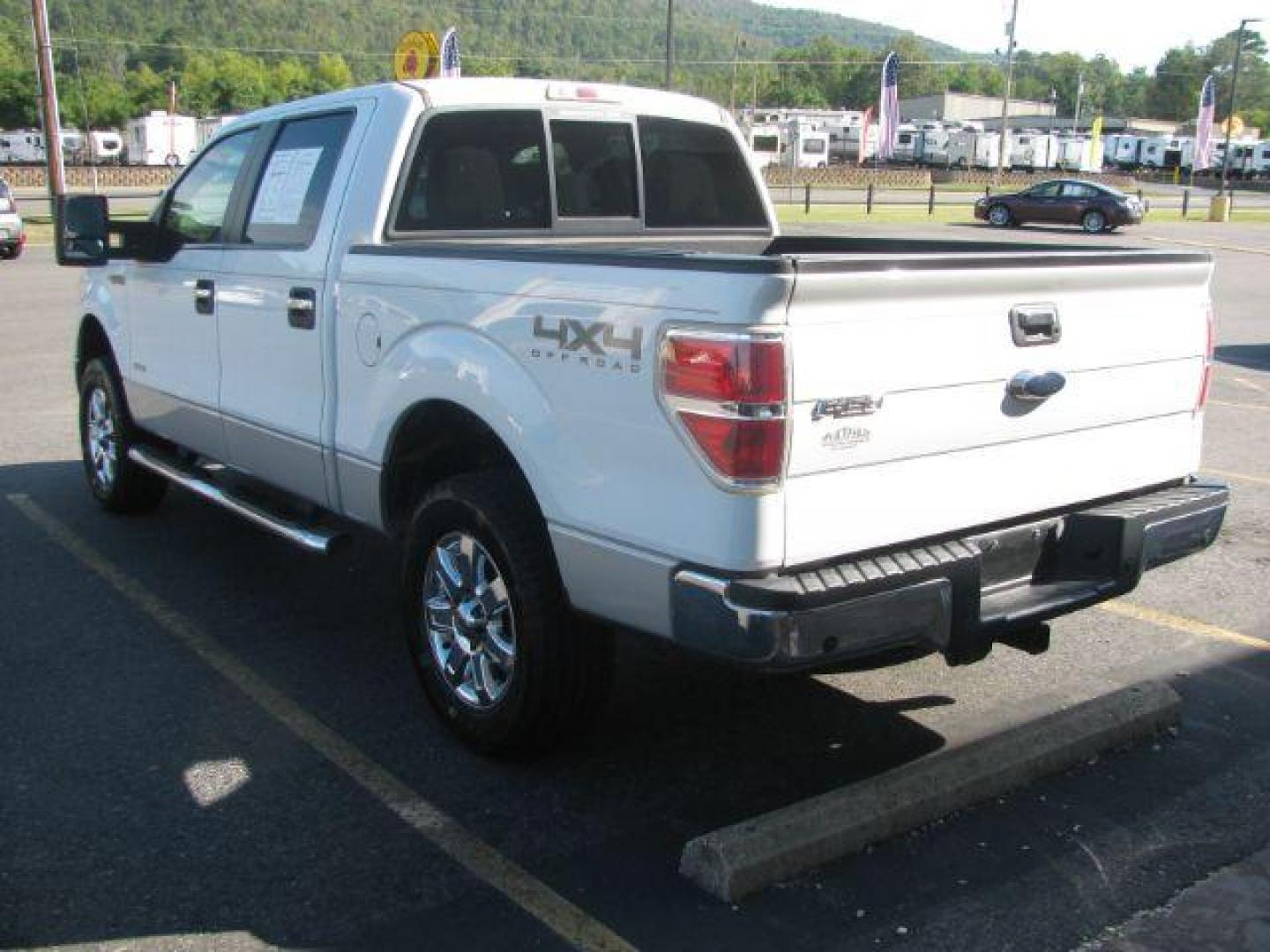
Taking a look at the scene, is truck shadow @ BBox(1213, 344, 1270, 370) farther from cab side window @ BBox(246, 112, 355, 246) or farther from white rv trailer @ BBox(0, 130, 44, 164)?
white rv trailer @ BBox(0, 130, 44, 164)

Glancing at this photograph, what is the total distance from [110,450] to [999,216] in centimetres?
3531

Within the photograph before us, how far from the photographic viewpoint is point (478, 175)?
15.5 ft

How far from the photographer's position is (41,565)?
5820 mm

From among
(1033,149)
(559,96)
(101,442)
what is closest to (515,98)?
(559,96)

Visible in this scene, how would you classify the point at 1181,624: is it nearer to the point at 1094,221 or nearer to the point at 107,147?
the point at 1094,221

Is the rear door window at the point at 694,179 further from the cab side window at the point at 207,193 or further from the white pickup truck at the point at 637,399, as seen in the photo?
the cab side window at the point at 207,193

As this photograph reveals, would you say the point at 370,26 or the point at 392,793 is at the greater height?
the point at 370,26

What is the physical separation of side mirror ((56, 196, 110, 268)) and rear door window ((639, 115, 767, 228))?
8.19ft

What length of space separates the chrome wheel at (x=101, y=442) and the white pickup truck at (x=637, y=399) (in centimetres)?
130

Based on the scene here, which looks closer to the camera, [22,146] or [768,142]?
[768,142]

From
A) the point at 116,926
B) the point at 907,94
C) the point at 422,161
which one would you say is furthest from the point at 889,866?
the point at 907,94

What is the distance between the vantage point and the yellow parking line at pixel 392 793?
3086 millimetres

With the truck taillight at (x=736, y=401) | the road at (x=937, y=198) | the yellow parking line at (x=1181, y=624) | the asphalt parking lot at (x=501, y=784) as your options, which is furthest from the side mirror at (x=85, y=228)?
the road at (x=937, y=198)

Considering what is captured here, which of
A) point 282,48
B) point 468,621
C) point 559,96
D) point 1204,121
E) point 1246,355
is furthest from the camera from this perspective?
point 282,48
